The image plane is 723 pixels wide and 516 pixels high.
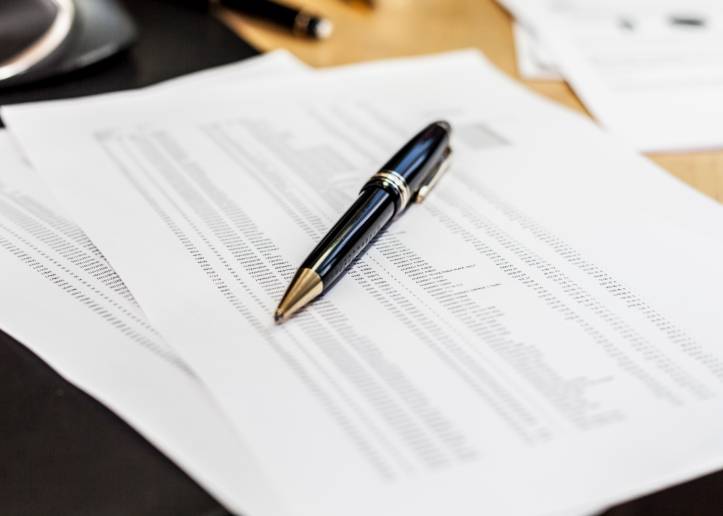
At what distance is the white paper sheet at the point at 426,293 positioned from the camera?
0.30m

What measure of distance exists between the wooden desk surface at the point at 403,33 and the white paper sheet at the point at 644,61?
3 centimetres

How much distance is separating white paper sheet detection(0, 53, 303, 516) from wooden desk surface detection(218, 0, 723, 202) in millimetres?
308

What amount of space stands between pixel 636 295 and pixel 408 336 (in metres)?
0.12

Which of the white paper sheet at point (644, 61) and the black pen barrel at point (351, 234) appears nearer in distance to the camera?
the black pen barrel at point (351, 234)

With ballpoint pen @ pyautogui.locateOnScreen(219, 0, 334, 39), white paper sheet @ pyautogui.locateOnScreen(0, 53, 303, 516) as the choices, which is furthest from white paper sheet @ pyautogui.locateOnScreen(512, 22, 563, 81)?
white paper sheet @ pyautogui.locateOnScreen(0, 53, 303, 516)

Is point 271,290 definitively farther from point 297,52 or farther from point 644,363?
point 297,52

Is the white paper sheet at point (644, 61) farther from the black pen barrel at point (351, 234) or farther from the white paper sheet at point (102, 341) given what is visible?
the white paper sheet at point (102, 341)

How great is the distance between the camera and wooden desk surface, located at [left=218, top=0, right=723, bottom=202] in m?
0.69

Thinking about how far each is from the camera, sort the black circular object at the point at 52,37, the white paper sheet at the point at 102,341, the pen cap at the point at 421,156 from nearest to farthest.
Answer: the white paper sheet at the point at 102,341, the pen cap at the point at 421,156, the black circular object at the point at 52,37

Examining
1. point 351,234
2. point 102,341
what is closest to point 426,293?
point 351,234

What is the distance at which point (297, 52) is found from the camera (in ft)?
2.26

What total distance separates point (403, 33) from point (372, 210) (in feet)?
1.24

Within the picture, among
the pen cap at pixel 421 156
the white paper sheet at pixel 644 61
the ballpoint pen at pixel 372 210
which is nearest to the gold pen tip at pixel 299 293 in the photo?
the ballpoint pen at pixel 372 210

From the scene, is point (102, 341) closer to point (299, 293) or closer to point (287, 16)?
point (299, 293)
